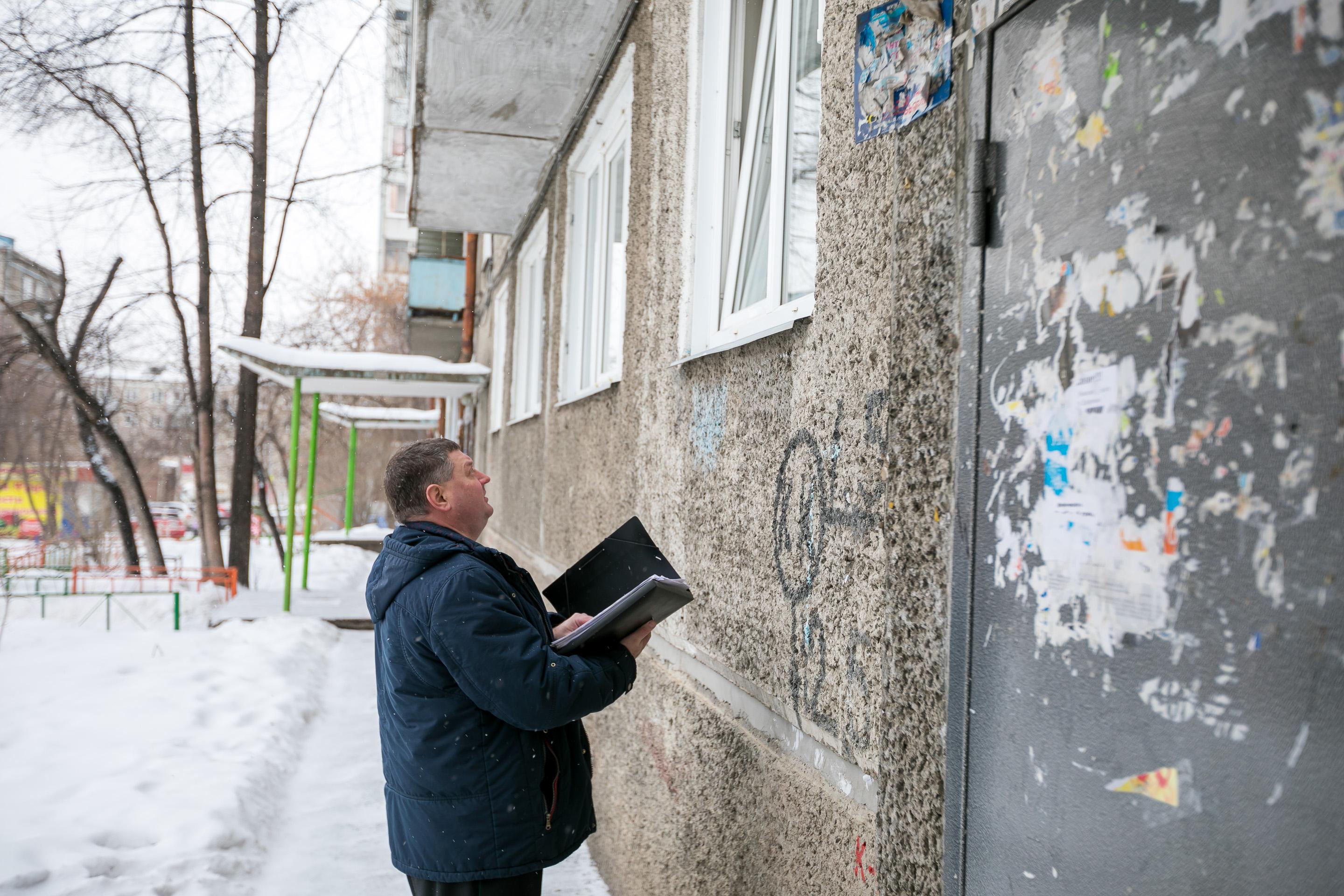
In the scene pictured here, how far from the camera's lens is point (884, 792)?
1.53m

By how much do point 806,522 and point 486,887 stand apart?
42.7 inches

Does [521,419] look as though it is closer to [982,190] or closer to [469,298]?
[982,190]

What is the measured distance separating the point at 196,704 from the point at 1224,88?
687cm

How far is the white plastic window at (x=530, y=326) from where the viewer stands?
6.80 meters

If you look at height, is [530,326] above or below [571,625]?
above

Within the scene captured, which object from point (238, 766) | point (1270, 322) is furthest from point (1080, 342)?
point (238, 766)

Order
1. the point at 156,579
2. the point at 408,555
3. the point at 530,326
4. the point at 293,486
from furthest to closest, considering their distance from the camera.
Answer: the point at 156,579 < the point at 293,486 < the point at 530,326 < the point at 408,555

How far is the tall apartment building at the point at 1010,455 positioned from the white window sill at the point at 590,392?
3.62ft

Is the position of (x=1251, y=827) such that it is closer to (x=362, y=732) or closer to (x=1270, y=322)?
(x=1270, y=322)

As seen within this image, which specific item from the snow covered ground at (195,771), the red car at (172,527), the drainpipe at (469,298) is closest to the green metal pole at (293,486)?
the snow covered ground at (195,771)

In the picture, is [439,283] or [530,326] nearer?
[530,326]

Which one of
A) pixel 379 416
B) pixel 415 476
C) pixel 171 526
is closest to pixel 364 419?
pixel 379 416

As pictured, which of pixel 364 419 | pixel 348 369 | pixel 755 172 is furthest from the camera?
pixel 364 419

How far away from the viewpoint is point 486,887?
2066mm
